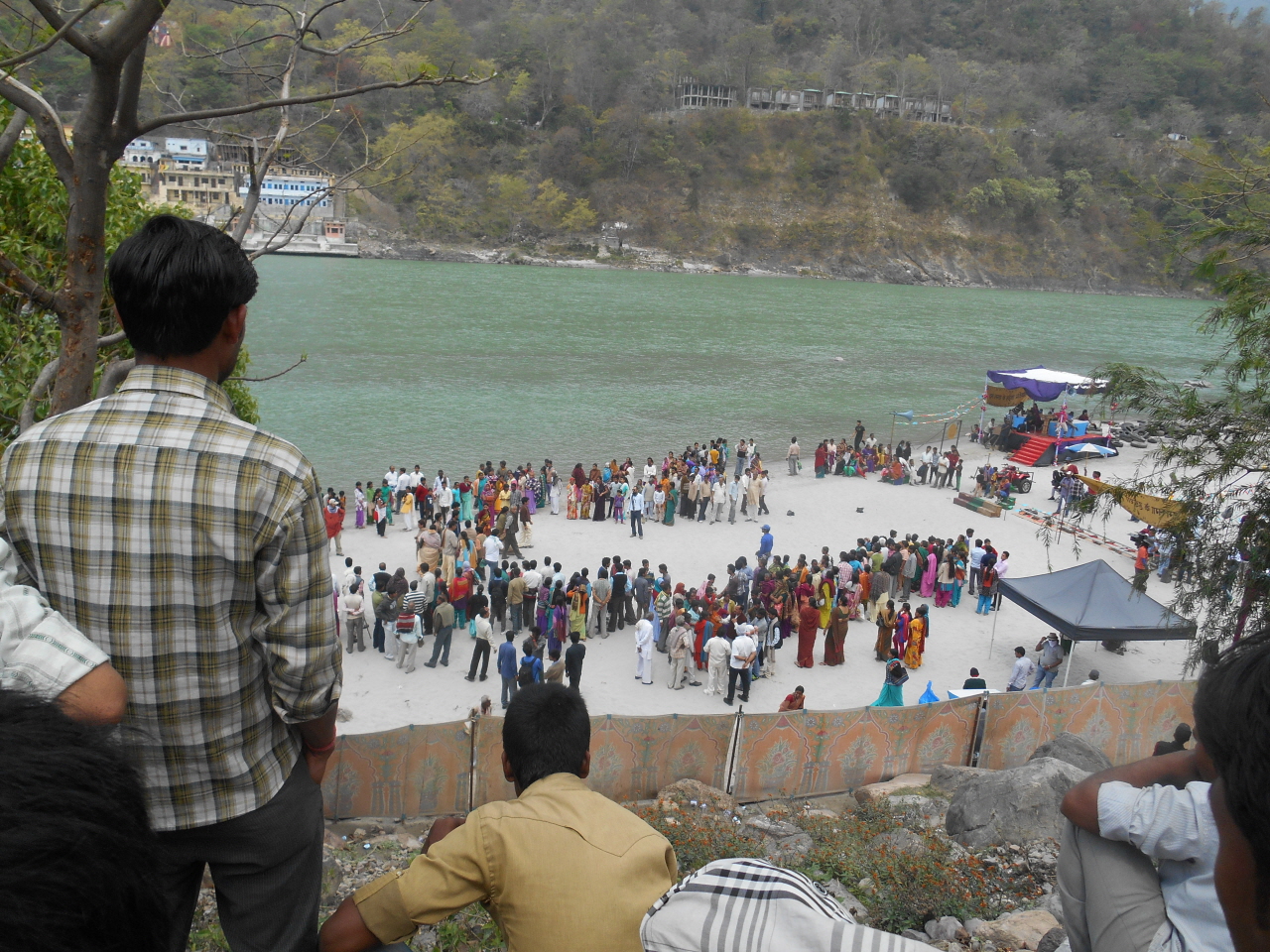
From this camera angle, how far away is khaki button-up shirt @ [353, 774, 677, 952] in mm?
1503

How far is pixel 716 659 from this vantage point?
1010 cm

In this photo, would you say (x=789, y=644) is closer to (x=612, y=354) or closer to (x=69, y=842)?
(x=69, y=842)

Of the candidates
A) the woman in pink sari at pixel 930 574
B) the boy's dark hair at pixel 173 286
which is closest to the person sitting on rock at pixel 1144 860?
the boy's dark hair at pixel 173 286

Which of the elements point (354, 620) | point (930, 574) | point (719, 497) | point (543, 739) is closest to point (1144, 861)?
point (543, 739)

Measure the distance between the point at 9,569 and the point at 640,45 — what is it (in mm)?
107932

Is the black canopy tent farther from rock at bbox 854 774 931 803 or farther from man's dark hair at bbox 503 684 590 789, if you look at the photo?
man's dark hair at bbox 503 684 590 789

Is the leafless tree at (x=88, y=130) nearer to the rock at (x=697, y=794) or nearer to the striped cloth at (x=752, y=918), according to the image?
the striped cloth at (x=752, y=918)

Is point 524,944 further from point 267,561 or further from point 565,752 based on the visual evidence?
point 267,561

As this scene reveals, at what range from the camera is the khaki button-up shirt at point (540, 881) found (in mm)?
1503

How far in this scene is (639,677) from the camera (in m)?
10.6

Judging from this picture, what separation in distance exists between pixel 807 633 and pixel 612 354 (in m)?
33.8

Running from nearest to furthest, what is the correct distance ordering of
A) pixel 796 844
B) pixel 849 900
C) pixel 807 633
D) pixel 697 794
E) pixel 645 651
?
1. pixel 849 900
2. pixel 796 844
3. pixel 697 794
4. pixel 645 651
5. pixel 807 633

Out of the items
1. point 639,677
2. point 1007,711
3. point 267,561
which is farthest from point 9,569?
point 639,677

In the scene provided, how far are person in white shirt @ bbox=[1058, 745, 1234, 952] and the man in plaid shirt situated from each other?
1333 millimetres
